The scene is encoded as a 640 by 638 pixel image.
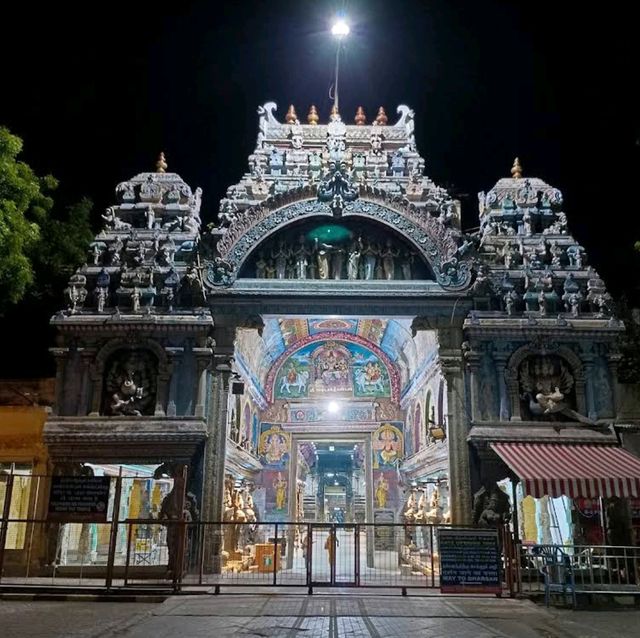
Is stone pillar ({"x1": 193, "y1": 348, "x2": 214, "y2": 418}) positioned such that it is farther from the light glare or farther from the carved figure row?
the light glare

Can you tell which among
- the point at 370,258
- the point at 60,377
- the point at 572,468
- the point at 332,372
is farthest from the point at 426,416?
the point at 60,377

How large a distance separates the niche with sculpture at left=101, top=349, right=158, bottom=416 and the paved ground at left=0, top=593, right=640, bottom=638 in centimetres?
516

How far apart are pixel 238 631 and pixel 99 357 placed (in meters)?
8.98

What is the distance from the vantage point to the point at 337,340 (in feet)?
73.6

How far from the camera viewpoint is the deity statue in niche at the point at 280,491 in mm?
21438

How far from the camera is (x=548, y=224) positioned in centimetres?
1750

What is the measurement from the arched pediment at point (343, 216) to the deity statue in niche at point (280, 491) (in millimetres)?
8644

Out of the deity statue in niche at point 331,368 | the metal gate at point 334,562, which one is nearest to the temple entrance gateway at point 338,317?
the metal gate at point 334,562

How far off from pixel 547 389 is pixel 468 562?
5.79 metres

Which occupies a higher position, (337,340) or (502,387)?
(337,340)

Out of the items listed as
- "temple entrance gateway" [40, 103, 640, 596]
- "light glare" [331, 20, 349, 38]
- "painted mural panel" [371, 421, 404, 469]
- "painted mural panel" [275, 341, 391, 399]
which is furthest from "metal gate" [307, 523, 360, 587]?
"light glare" [331, 20, 349, 38]

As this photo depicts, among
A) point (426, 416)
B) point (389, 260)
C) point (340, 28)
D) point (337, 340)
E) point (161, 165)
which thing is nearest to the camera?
point (389, 260)

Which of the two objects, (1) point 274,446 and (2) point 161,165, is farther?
(1) point 274,446

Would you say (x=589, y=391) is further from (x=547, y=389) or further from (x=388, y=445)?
(x=388, y=445)
